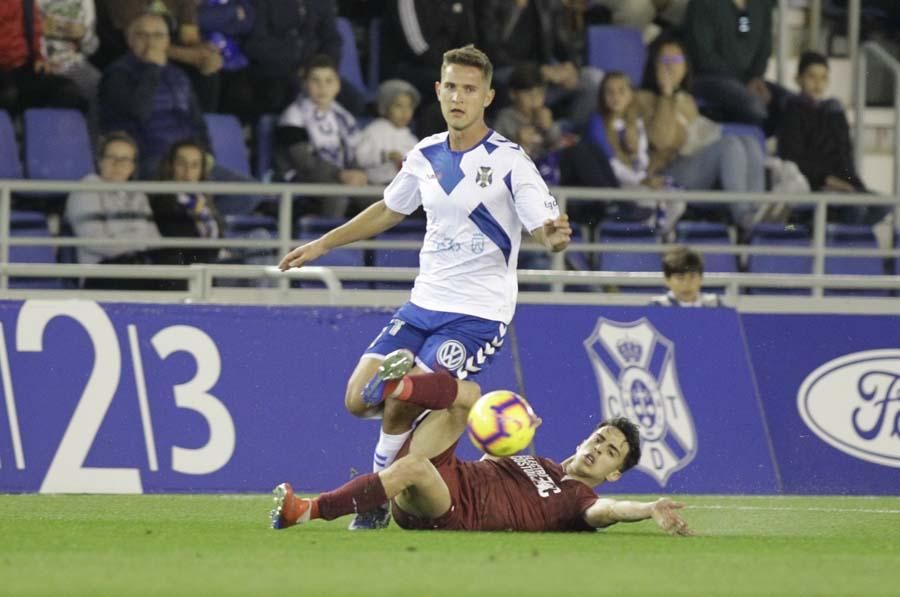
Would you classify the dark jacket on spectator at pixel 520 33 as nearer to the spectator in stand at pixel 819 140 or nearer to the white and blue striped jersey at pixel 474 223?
the spectator in stand at pixel 819 140

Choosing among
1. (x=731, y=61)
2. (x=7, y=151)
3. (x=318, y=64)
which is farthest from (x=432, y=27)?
(x=7, y=151)

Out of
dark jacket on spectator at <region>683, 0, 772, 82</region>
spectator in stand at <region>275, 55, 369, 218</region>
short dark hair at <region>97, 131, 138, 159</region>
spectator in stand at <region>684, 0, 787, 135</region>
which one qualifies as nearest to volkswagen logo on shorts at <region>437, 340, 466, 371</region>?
short dark hair at <region>97, 131, 138, 159</region>

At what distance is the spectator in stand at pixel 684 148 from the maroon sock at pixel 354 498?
10.00 metres

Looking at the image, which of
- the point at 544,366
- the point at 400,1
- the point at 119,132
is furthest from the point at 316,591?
the point at 400,1

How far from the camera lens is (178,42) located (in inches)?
713

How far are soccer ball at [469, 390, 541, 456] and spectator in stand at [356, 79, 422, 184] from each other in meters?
8.05

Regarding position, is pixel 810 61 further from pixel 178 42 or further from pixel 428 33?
pixel 178 42

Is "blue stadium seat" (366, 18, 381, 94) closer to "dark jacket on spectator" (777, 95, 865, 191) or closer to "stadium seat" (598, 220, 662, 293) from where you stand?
"stadium seat" (598, 220, 662, 293)

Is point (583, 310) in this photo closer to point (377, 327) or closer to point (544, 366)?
point (544, 366)

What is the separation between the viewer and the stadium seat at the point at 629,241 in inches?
733

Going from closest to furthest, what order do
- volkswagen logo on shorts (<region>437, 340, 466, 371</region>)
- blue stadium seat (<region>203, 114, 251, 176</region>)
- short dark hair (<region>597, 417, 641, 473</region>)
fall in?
short dark hair (<region>597, 417, 641, 473</region>), volkswagen logo on shorts (<region>437, 340, 466, 371</region>), blue stadium seat (<region>203, 114, 251, 176</region>)

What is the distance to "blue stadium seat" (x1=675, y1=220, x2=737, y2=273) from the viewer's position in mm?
18922

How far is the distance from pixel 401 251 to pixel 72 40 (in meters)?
3.46

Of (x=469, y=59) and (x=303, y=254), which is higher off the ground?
(x=469, y=59)
